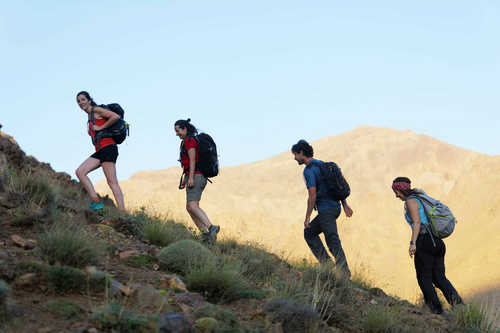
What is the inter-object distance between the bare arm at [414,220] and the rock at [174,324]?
3.42 meters

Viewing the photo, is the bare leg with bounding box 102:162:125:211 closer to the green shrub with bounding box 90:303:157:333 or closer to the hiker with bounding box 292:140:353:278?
the hiker with bounding box 292:140:353:278

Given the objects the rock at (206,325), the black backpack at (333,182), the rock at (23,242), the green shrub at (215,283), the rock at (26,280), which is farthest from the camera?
the black backpack at (333,182)

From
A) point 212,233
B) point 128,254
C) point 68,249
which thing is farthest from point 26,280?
point 212,233

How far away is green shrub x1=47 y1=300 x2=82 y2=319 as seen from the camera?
4.18 m

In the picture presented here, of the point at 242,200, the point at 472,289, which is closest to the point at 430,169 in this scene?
the point at 242,200

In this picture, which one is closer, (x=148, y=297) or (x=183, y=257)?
(x=148, y=297)

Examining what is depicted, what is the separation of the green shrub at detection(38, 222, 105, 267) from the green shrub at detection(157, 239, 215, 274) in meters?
0.97

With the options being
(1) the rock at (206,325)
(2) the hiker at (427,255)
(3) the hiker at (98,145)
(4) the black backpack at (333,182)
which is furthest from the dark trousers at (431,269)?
(3) the hiker at (98,145)

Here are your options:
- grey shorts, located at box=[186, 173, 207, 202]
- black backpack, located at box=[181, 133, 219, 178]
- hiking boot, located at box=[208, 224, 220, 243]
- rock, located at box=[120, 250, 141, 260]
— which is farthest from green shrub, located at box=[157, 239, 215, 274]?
black backpack, located at box=[181, 133, 219, 178]

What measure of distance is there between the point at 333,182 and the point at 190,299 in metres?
3.41

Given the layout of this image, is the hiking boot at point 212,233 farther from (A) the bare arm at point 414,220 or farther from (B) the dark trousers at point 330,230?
(A) the bare arm at point 414,220

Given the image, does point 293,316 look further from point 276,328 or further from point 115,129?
point 115,129

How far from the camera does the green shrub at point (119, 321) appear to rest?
4008mm

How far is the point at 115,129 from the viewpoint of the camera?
8.24 m
